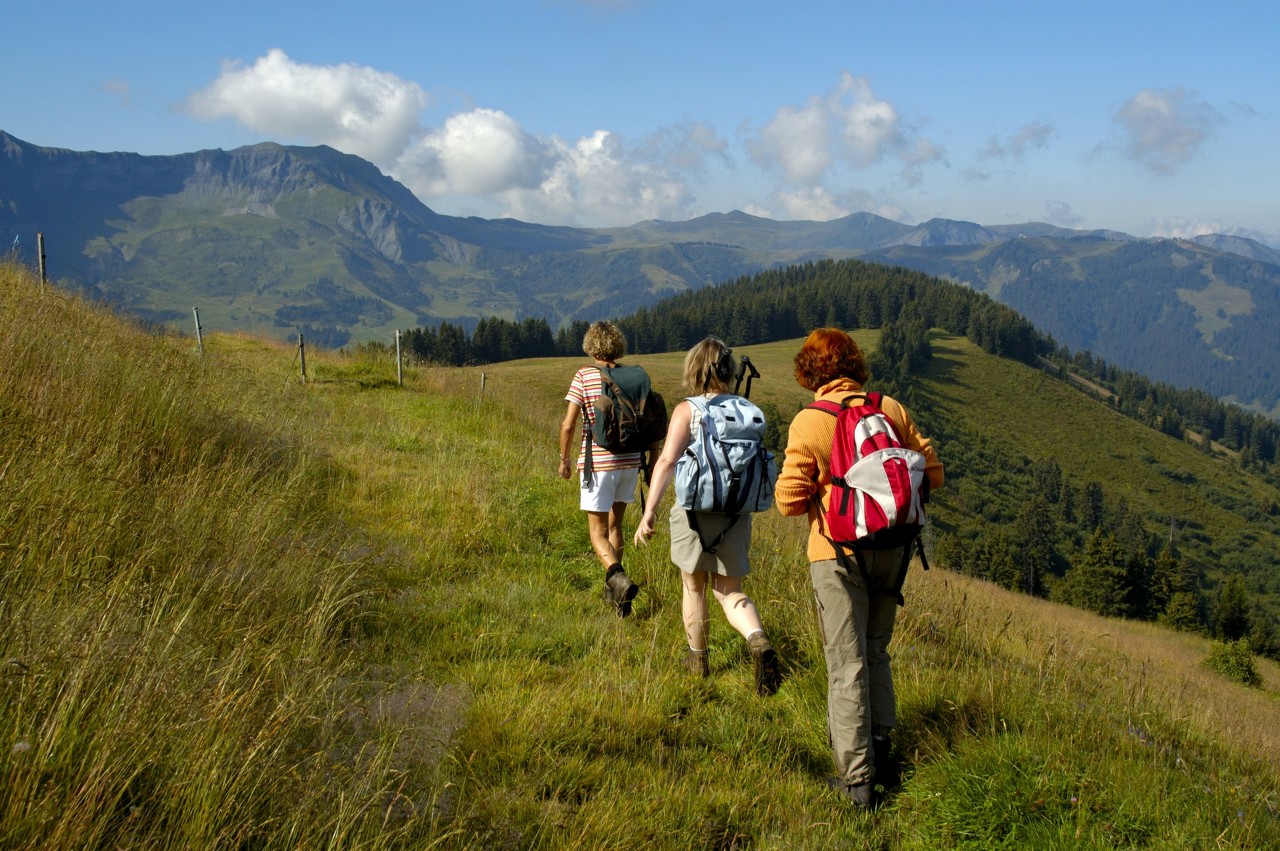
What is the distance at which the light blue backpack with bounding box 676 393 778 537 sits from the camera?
14.5 feet

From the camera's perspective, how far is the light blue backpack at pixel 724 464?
4414 millimetres

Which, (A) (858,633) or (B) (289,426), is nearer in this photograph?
(A) (858,633)

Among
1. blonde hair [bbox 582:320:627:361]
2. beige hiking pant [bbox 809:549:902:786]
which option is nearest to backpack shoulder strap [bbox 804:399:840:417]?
beige hiking pant [bbox 809:549:902:786]

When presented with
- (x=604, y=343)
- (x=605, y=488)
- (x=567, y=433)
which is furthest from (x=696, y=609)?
(x=604, y=343)

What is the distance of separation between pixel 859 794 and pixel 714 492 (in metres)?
1.61

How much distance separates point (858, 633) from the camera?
3.78m

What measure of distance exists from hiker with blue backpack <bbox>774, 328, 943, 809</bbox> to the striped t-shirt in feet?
7.45

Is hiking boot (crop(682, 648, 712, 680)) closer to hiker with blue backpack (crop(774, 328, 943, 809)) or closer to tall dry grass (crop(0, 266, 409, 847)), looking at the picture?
hiker with blue backpack (crop(774, 328, 943, 809))

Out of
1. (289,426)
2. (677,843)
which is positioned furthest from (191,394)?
(677,843)

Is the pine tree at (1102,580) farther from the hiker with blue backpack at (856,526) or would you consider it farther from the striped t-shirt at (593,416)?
the hiker with blue backpack at (856,526)

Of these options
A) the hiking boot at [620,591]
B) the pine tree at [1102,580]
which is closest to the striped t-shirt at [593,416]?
the hiking boot at [620,591]

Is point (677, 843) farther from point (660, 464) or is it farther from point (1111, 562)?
point (1111, 562)

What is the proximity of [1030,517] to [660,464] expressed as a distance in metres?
97.5

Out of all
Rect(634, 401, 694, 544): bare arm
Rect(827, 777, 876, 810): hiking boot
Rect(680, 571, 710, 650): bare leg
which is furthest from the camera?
Rect(680, 571, 710, 650): bare leg
